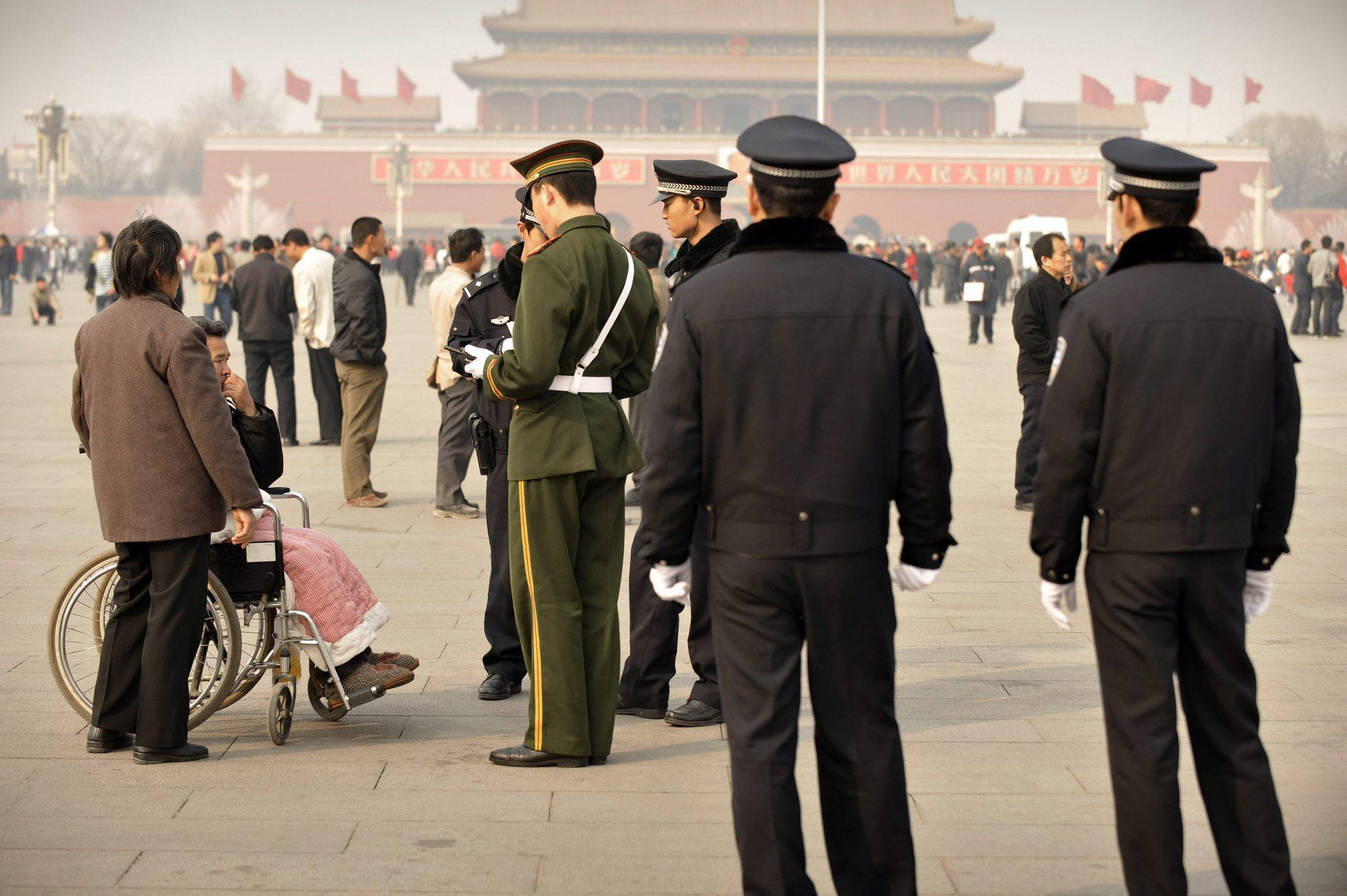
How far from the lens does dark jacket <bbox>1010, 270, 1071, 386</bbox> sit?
7434mm

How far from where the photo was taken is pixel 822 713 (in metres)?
2.74

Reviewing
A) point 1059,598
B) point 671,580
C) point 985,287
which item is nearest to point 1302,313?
point 985,287

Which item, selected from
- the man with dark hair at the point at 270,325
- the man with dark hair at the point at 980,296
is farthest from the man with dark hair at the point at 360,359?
the man with dark hair at the point at 980,296

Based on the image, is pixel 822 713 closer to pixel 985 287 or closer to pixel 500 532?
pixel 500 532

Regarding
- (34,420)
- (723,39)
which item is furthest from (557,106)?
(34,420)

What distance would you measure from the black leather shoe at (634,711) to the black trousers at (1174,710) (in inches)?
66.2

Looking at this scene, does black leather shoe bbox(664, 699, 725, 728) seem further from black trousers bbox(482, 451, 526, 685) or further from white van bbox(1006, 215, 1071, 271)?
white van bbox(1006, 215, 1071, 271)

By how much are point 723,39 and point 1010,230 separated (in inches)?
1136

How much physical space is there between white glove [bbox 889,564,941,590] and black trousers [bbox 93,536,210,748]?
5.51 ft

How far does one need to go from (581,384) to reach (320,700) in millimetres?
1063

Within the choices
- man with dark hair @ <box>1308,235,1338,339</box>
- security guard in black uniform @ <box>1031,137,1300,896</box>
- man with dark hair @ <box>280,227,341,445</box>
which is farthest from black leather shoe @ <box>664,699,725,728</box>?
man with dark hair @ <box>1308,235,1338,339</box>

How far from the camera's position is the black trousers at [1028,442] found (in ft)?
24.5

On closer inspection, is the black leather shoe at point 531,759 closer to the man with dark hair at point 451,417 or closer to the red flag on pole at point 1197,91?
the man with dark hair at point 451,417

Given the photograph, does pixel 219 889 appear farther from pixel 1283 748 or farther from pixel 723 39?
pixel 723 39
